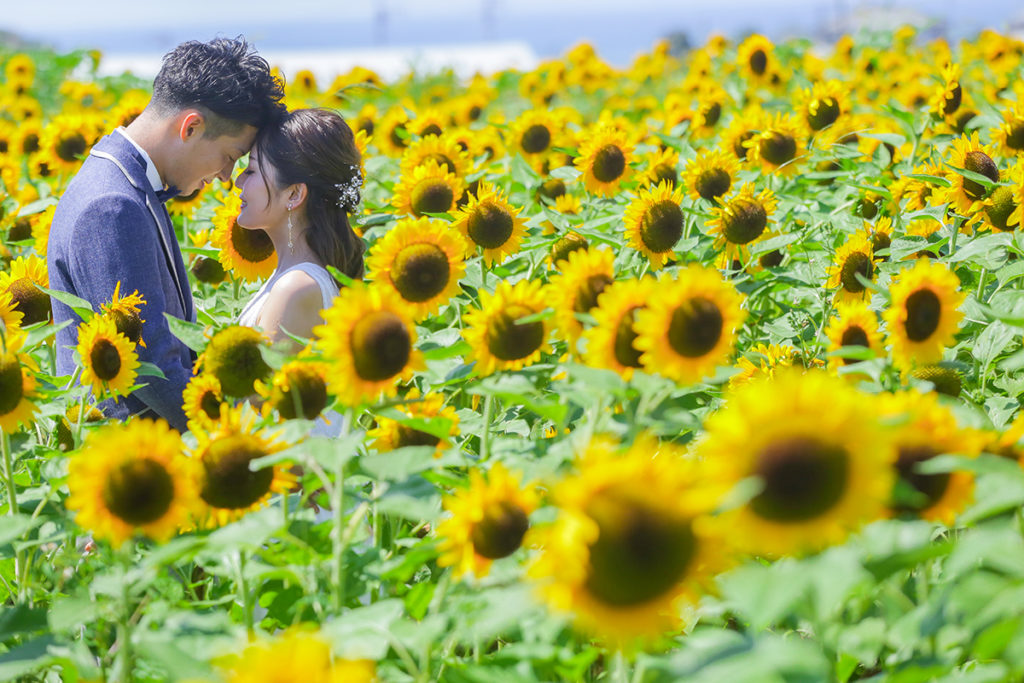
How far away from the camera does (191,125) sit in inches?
104

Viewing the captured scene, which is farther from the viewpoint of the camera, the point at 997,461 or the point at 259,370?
the point at 259,370

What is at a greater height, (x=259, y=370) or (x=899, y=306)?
(x=899, y=306)

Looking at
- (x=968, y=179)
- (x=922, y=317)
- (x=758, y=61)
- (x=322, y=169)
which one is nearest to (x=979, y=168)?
(x=968, y=179)

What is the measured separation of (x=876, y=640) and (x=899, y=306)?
0.55m

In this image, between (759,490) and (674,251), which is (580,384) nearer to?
(759,490)

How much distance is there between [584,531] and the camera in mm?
875

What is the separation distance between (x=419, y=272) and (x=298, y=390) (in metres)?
0.32

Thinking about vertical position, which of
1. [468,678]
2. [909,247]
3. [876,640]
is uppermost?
[909,247]

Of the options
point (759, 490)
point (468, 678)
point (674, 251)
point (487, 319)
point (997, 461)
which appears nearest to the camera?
point (759, 490)

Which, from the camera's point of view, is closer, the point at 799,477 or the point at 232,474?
the point at 799,477

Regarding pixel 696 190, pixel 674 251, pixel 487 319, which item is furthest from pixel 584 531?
pixel 696 190

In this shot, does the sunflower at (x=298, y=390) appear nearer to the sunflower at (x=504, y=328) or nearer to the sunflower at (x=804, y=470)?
the sunflower at (x=504, y=328)

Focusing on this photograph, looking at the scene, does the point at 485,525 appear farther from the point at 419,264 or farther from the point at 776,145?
the point at 776,145

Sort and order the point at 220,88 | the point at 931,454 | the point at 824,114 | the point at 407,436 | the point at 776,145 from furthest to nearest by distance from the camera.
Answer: the point at 824,114 → the point at 776,145 → the point at 220,88 → the point at 407,436 → the point at 931,454
